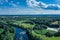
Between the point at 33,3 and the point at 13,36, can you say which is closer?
the point at 13,36

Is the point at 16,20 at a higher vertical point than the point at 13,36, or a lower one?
higher

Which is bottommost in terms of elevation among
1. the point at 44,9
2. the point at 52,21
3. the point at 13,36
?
the point at 13,36

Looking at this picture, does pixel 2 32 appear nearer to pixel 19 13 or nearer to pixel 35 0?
pixel 19 13

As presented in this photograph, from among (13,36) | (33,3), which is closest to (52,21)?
(33,3)

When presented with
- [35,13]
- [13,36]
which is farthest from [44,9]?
[13,36]

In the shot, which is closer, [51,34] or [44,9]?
[51,34]

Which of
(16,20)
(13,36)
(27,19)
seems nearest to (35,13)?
(27,19)

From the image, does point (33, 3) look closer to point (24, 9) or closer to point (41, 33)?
point (24, 9)

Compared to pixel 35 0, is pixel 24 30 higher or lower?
lower

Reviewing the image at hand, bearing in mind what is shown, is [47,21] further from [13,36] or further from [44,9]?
[13,36]
